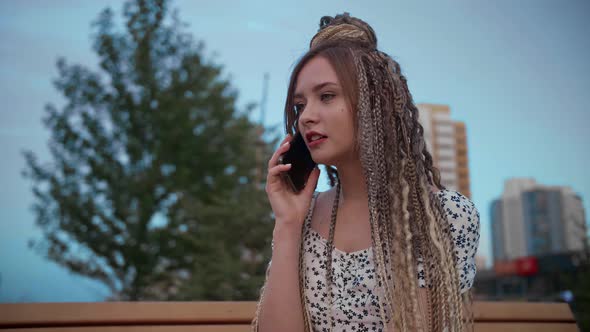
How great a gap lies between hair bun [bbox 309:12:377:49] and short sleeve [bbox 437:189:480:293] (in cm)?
75

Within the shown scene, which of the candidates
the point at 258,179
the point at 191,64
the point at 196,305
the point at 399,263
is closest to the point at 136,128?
the point at 191,64

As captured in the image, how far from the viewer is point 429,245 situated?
1.65 metres

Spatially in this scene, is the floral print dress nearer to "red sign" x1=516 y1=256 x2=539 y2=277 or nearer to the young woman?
the young woman

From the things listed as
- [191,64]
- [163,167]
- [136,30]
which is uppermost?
[136,30]

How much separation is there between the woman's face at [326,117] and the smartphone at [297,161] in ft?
0.78

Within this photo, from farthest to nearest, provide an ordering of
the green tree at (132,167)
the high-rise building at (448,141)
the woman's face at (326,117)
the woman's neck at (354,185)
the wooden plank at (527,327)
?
1. the high-rise building at (448,141)
2. the green tree at (132,167)
3. the wooden plank at (527,327)
4. the woman's neck at (354,185)
5. the woman's face at (326,117)

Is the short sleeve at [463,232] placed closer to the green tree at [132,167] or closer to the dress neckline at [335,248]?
the dress neckline at [335,248]

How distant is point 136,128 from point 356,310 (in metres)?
10.3

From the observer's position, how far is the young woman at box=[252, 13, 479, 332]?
1.63m

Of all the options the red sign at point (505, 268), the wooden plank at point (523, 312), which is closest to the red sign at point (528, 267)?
the red sign at point (505, 268)

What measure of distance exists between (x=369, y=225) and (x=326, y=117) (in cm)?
49

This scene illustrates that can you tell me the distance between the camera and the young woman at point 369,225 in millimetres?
1632

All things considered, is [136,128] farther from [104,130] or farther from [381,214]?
[381,214]

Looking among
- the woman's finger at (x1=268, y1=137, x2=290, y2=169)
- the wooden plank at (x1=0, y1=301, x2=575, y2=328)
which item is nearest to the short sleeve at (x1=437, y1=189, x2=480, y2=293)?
the woman's finger at (x1=268, y1=137, x2=290, y2=169)
